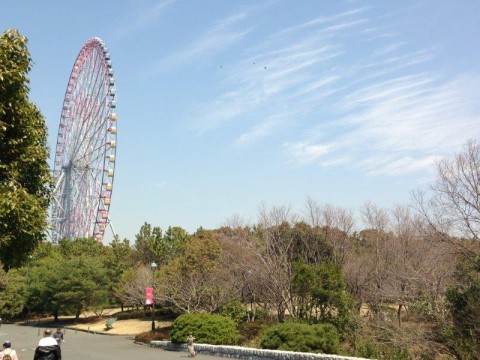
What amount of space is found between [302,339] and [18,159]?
12154 mm

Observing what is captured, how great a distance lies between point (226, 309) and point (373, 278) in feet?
28.4

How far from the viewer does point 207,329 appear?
23781mm

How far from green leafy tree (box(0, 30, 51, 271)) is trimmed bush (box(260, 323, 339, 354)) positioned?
1064 cm

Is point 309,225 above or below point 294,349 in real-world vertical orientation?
above

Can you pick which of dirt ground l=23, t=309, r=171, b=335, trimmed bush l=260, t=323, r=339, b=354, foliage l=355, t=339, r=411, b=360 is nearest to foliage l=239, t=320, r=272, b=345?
trimmed bush l=260, t=323, r=339, b=354

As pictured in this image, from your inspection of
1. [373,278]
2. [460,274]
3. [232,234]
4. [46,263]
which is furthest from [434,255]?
[46,263]

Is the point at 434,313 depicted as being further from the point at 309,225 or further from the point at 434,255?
the point at 309,225

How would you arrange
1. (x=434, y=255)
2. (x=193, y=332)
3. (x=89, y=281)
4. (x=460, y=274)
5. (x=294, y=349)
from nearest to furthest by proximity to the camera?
1. (x=294, y=349)
2. (x=460, y=274)
3. (x=193, y=332)
4. (x=434, y=255)
5. (x=89, y=281)

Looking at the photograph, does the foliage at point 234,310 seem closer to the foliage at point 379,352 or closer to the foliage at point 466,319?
the foliage at point 379,352

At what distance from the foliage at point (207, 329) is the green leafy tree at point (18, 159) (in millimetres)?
13993

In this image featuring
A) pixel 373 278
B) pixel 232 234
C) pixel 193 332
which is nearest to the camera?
pixel 193 332

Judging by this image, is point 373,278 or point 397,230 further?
point 397,230

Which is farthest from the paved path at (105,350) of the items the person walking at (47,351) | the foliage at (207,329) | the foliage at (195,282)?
the person walking at (47,351)

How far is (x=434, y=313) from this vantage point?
16.9m
